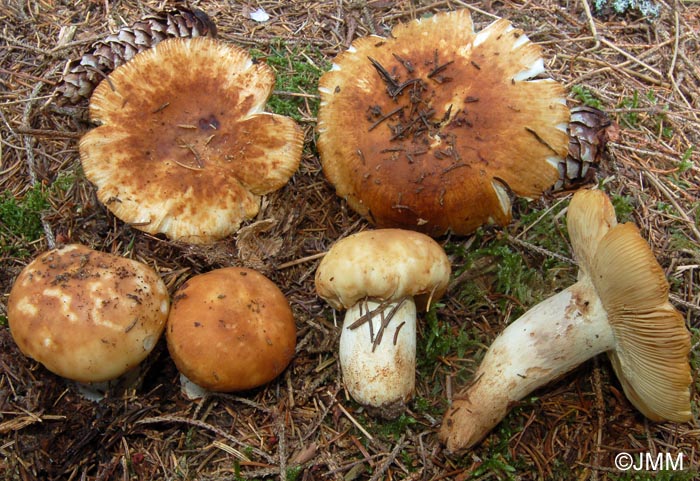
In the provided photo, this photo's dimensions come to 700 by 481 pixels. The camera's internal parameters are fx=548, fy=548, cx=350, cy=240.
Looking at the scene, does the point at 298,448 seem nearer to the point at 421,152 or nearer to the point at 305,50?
the point at 421,152

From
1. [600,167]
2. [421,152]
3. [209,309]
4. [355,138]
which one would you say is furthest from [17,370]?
[600,167]

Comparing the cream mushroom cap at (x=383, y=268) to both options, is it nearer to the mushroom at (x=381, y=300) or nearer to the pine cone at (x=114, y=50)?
the mushroom at (x=381, y=300)

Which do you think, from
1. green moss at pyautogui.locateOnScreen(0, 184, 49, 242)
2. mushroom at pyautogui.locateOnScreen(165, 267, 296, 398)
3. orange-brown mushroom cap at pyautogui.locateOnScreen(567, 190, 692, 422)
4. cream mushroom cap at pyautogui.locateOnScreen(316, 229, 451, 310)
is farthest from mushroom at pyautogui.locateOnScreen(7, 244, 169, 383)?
orange-brown mushroom cap at pyautogui.locateOnScreen(567, 190, 692, 422)

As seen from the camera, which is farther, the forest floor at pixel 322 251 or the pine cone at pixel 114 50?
the pine cone at pixel 114 50

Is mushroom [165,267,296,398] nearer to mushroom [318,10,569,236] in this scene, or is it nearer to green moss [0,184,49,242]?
mushroom [318,10,569,236]

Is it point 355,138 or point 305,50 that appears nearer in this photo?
point 355,138

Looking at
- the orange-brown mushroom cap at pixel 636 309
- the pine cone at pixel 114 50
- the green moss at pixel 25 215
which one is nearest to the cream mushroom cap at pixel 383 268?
the orange-brown mushroom cap at pixel 636 309
